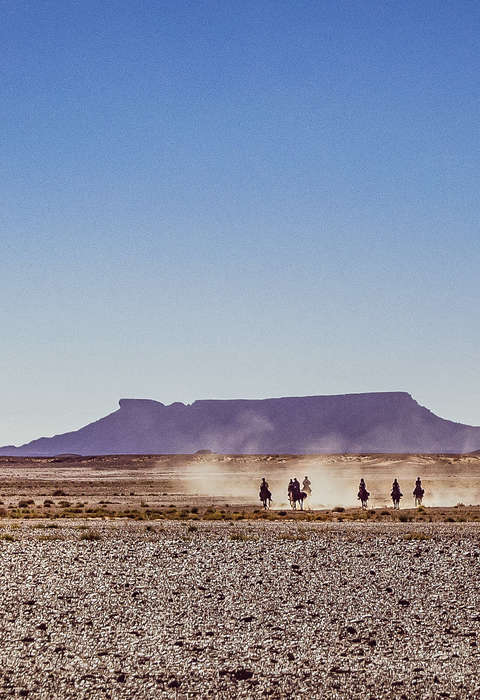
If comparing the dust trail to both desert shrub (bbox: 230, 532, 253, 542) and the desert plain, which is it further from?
the desert plain

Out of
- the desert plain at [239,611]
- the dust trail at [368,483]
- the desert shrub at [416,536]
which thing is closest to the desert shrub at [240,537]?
the desert plain at [239,611]

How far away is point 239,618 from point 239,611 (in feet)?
2.16

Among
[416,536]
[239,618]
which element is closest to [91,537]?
[416,536]

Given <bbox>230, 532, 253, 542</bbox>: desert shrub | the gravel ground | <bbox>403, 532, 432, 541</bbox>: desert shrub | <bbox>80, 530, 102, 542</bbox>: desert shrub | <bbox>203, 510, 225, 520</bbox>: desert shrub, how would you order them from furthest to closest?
<bbox>203, 510, 225, 520</bbox>: desert shrub
<bbox>403, 532, 432, 541</bbox>: desert shrub
<bbox>80, 530, 102, 542</bbox>: desert shrub
<bbox>230, 532, 253, 542</bbox>: desert shrub
the gravel ground

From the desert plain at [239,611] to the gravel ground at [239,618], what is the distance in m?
0.04

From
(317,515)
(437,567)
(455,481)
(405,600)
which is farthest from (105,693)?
(455,481)

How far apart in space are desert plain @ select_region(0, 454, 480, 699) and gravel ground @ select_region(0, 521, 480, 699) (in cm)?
4

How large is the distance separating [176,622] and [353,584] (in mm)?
5367

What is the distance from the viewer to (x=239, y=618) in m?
18.5

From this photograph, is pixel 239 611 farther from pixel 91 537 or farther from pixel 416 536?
pixel 416 536

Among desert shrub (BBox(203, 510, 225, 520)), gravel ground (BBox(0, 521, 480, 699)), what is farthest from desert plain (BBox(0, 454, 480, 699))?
desert shrub (BBox(203, 510, 225, 520))

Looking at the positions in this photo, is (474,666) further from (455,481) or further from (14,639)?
(455,481)

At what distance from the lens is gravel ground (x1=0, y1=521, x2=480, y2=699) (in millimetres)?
14039

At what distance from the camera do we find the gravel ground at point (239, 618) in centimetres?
1404
